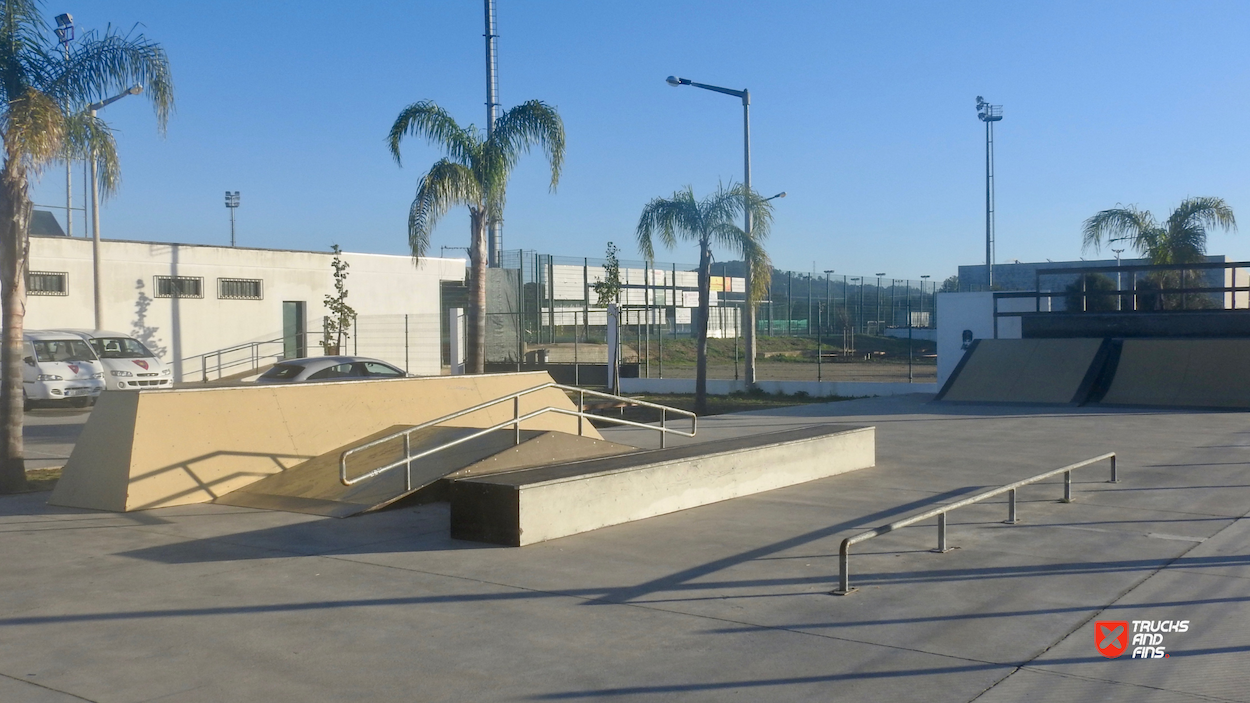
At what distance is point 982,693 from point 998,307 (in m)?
25.3

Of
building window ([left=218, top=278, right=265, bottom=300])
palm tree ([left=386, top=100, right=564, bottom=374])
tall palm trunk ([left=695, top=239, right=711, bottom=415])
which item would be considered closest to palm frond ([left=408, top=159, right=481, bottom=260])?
palm tree ([left=386, top=100, right=564, bottom=374])

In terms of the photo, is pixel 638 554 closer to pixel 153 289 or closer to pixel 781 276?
pixel 153 289

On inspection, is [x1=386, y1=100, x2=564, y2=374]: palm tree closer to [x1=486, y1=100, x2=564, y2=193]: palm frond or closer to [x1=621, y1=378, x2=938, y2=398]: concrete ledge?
[x1=486, y1=100, x2=564, y2=193]: palm frond

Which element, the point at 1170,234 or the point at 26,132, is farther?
the point at 1170,234

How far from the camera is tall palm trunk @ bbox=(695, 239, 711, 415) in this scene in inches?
945

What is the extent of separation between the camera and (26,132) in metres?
11.1

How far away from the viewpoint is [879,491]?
461 inches

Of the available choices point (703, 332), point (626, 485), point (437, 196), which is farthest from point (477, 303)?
point (626, 485)

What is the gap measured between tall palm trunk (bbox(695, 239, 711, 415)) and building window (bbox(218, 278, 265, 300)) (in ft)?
56.1

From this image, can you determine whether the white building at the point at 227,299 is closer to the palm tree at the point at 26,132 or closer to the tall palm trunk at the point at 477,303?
the tall palm trunk at the point at 477,303

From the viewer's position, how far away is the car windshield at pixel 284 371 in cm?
2025

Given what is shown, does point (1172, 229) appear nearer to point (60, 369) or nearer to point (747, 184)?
point (747, 184)

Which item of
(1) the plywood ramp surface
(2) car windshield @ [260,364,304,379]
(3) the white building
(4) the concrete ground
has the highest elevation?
(3) the white building

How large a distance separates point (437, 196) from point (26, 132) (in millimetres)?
9888
